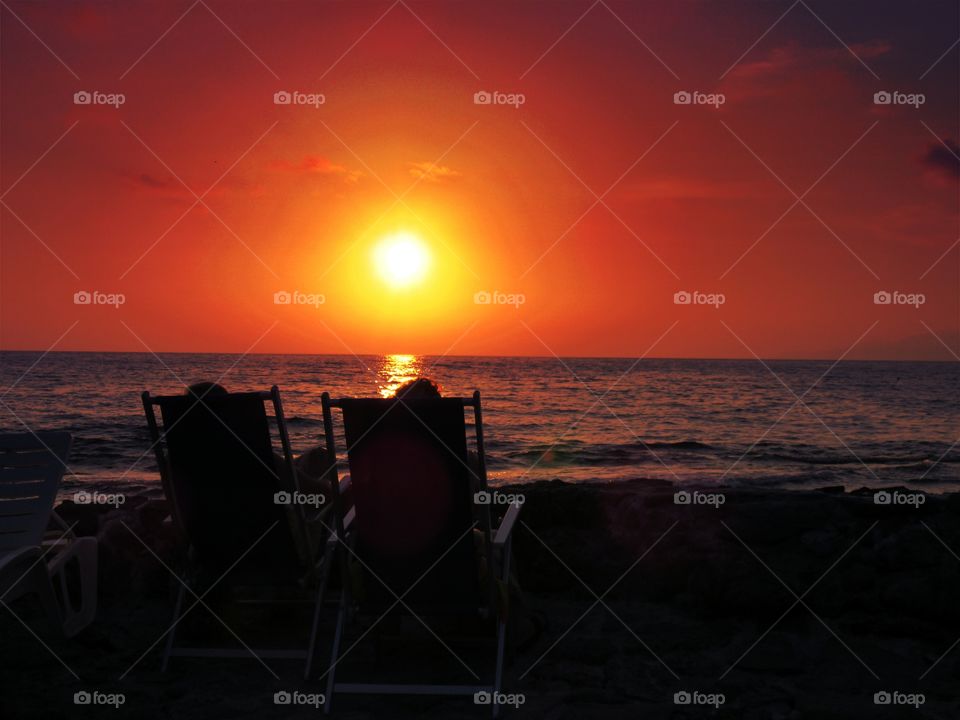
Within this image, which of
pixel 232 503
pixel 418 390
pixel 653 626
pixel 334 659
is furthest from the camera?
pixel 653 626

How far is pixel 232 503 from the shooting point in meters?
4.46

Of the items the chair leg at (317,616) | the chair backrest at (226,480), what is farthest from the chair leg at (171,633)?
the chair leg at (317,616)

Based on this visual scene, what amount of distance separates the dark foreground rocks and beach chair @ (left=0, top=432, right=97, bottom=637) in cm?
27

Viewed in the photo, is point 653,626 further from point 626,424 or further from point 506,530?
point 626,424

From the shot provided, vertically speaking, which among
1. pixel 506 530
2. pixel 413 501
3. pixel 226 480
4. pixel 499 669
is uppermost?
pixel 226 480

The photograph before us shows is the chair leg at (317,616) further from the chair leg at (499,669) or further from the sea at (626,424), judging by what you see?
the sea at (626,424)

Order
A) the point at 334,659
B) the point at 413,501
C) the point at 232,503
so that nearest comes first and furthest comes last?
the point at 334,659 → the point at 413,501 → the point at 232,503

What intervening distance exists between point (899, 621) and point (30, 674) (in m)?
4.62

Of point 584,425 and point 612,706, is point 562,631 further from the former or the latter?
point 584,425

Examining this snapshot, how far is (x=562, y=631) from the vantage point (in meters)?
4.80

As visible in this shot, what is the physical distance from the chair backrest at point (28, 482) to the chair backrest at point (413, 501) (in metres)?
1.81

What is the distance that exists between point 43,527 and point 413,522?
6.79ft

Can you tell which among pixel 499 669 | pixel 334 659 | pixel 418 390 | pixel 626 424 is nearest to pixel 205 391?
pixel 418 390

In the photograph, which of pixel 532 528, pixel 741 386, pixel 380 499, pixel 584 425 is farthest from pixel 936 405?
pixel 380 499
